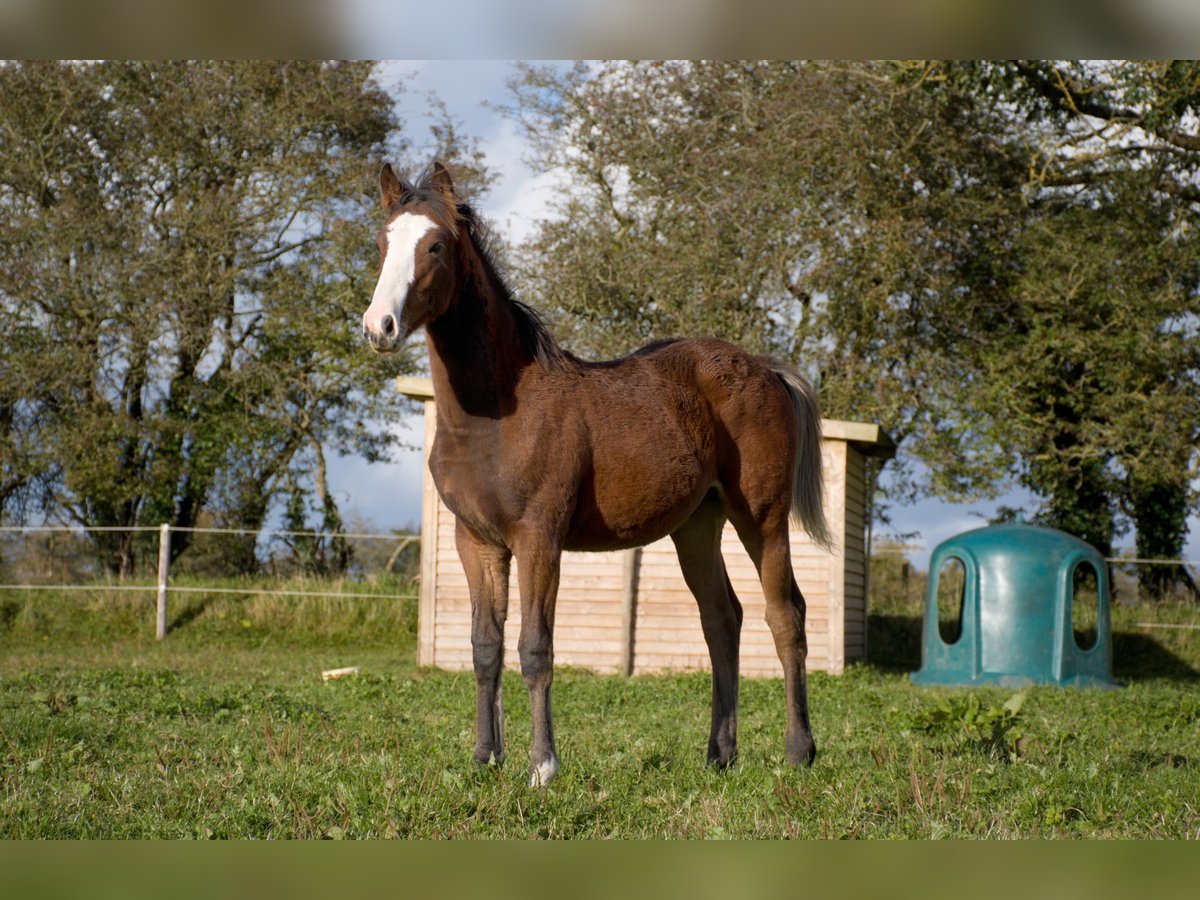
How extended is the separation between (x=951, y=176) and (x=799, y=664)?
15509mm

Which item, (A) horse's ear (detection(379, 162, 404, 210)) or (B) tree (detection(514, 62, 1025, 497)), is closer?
(A) horse's ear (detection(379, 162, 404, 210))

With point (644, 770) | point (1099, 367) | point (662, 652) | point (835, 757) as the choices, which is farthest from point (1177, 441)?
point (644, 770)

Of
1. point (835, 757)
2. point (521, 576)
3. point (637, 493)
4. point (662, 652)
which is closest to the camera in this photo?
point (521, 576)

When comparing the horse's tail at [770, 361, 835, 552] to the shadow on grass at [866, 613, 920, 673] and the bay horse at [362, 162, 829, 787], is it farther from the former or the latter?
the shadow on grass at [866, 613, 920, 673]

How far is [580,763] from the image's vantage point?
5242 mm

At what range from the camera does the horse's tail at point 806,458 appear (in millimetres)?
5891

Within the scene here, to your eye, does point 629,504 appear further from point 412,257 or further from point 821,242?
point 821,242

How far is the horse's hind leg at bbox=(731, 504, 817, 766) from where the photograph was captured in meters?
5.43

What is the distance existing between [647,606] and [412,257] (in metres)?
9.51

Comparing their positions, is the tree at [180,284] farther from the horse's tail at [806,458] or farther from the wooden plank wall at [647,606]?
the horse's tail at [806,458]

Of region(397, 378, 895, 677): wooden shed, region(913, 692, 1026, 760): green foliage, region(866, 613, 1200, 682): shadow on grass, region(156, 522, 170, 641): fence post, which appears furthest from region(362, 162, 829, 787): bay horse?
region(156, 522, 170, 641): fence post

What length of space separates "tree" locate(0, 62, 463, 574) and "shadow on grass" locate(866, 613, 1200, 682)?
9.64 m

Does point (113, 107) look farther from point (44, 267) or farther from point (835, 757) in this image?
point (835, 757)

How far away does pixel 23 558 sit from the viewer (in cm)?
1922
